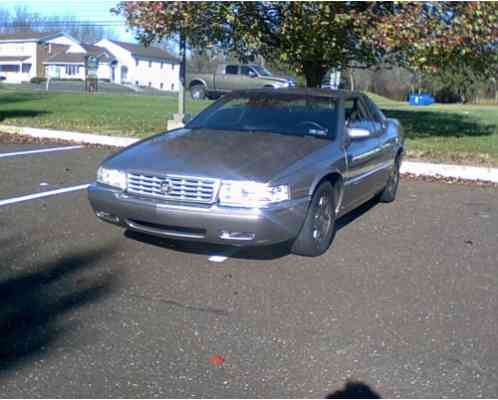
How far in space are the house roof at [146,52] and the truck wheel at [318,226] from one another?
233 feet

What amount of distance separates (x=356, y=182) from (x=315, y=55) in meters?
5.84

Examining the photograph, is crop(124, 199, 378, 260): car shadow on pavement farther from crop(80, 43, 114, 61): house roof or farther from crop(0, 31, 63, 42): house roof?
crop(0, 31, 63, 42): house roof

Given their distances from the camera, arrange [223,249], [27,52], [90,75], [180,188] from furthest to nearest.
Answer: [27,52] → [90,75] → [223,249] → [180,188]

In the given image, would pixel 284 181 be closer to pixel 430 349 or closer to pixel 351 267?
pixel 351 267

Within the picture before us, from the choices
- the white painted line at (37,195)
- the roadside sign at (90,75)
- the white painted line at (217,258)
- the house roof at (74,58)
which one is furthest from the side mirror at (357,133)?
the house roof at (74,58)

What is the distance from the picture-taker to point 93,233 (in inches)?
223

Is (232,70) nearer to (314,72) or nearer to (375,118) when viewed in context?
(314,72)

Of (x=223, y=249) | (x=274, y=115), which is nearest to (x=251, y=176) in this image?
(x=223, y=249)

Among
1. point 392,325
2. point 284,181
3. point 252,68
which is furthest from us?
point 252,68

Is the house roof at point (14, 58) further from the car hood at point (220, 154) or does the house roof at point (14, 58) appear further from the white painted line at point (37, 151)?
the car hood at point (220, 154)

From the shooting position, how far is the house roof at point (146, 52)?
246ft

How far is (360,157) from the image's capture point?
6020 mm

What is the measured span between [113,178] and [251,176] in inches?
46.6

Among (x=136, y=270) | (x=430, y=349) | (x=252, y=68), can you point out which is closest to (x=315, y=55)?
(x=136, y=270)
